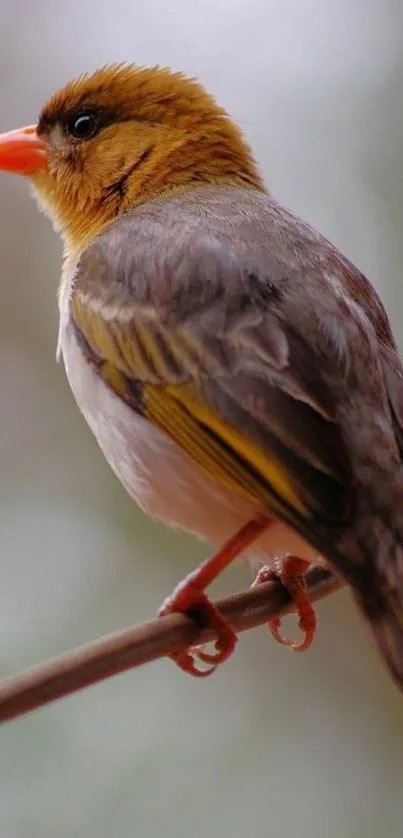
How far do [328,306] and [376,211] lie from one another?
1705 millimetres

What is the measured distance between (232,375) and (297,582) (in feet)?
1.43

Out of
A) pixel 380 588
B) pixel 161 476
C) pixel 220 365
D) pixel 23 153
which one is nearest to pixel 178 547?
pixel 23 153

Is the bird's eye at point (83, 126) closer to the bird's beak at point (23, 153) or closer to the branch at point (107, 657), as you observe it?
the bird's beak at point (23, 153)

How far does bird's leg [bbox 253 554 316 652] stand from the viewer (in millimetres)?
1757

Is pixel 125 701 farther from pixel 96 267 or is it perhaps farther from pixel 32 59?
pixel 32 59

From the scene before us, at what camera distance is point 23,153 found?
87.3 inches

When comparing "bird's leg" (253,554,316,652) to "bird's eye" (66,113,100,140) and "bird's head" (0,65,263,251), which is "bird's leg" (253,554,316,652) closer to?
"bird's head" (0,65,263,251)

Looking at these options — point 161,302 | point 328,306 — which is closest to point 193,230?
point 161,302

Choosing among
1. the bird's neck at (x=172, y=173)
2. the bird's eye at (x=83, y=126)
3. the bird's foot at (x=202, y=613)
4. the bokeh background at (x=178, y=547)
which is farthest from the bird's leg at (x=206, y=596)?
the bokeh background at (x=178, y=547)

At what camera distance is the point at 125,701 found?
2799 millimetres

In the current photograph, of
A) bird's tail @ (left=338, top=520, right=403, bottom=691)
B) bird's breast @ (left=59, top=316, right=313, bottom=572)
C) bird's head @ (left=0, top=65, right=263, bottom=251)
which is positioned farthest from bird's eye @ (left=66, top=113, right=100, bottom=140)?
bird's tail @ (left=338, top=520, right=403, bottom=691)

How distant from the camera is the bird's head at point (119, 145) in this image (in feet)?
6.85

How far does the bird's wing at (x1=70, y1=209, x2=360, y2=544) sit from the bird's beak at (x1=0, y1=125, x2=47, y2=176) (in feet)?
1.43

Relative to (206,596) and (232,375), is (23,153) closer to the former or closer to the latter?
(232,375)
